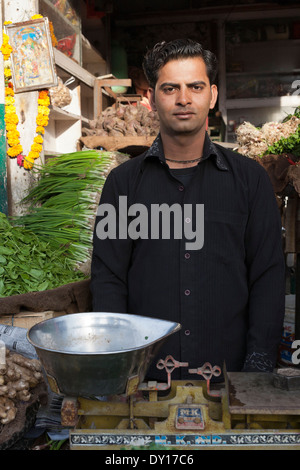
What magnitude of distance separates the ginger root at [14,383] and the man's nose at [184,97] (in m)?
1.06

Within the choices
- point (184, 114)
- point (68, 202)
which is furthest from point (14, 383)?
point (68, 202)

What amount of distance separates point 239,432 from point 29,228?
2.28 metres

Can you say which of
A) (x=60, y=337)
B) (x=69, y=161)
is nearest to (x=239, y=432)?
(x=60, y=337)

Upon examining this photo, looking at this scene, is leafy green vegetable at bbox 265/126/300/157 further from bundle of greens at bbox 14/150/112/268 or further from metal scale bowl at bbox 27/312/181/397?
metal scale bowl at bbox 27/312/181/397

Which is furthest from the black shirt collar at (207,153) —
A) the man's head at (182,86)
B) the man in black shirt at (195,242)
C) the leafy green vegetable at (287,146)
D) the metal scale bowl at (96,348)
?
the leafy green vegetable at (287,146)

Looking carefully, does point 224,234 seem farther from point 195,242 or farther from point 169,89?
point 169,89

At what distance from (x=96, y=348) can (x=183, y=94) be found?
3.04 ft

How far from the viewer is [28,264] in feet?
8.31

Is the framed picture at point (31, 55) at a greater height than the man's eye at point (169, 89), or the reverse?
the framed picture at point (31, 55)

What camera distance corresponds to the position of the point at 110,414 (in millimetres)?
1189

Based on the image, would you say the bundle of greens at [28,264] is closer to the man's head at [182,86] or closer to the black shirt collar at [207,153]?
the black shirt collar at [207,153]

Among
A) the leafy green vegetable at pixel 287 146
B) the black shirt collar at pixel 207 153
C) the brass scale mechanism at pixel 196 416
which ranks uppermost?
the leafy green vegetable at pixel 287 146

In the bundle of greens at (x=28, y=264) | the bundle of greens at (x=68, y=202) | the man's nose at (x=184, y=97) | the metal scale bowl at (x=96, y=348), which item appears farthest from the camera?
the bundle of greens at (x=68, y=202)

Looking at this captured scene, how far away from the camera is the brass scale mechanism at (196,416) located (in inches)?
42.1
